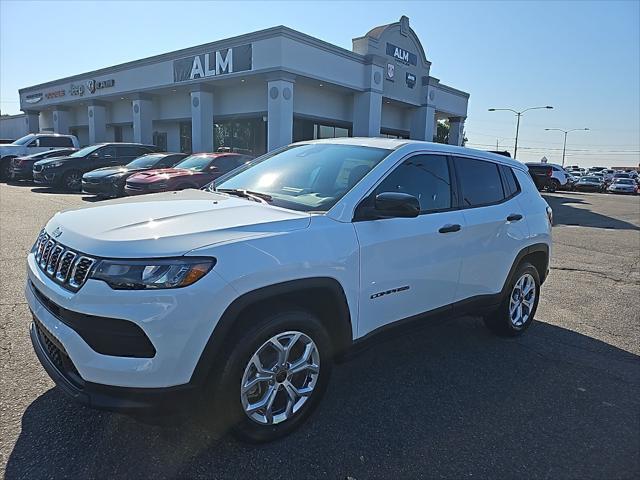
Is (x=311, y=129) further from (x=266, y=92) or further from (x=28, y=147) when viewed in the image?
(x=28, y=147)

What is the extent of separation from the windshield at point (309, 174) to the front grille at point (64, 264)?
128 cm

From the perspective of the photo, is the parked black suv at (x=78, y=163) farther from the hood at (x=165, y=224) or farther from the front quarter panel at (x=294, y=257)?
the front quarter panel at (x=294, y=257)

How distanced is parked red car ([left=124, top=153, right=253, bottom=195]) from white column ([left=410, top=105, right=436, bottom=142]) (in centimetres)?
1884

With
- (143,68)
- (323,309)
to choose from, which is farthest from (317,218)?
(143,68)

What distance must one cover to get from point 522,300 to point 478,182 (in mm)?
1347

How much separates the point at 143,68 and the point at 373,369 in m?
25.3

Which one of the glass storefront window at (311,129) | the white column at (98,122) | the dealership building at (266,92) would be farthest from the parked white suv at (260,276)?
the white column at (98,122)

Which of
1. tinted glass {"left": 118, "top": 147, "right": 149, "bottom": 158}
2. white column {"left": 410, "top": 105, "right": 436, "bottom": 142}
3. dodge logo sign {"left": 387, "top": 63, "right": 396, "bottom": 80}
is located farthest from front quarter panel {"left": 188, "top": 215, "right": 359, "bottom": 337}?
white column {"left": 410, "top": 105, "right": 436, "bottom": 142}

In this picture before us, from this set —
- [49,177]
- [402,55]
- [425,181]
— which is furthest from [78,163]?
[402,55]

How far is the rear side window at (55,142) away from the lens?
19.9 metres

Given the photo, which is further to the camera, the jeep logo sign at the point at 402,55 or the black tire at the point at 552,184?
the black tire at the point at 552,184

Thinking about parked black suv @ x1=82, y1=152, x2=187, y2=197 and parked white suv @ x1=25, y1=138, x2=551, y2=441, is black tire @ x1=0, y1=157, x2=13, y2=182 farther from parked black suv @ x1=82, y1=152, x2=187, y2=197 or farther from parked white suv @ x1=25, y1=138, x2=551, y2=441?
parked white suv @ x1=25, y1=138, x2=551, y2=441

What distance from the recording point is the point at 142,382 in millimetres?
2264

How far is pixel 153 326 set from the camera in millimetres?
2219
